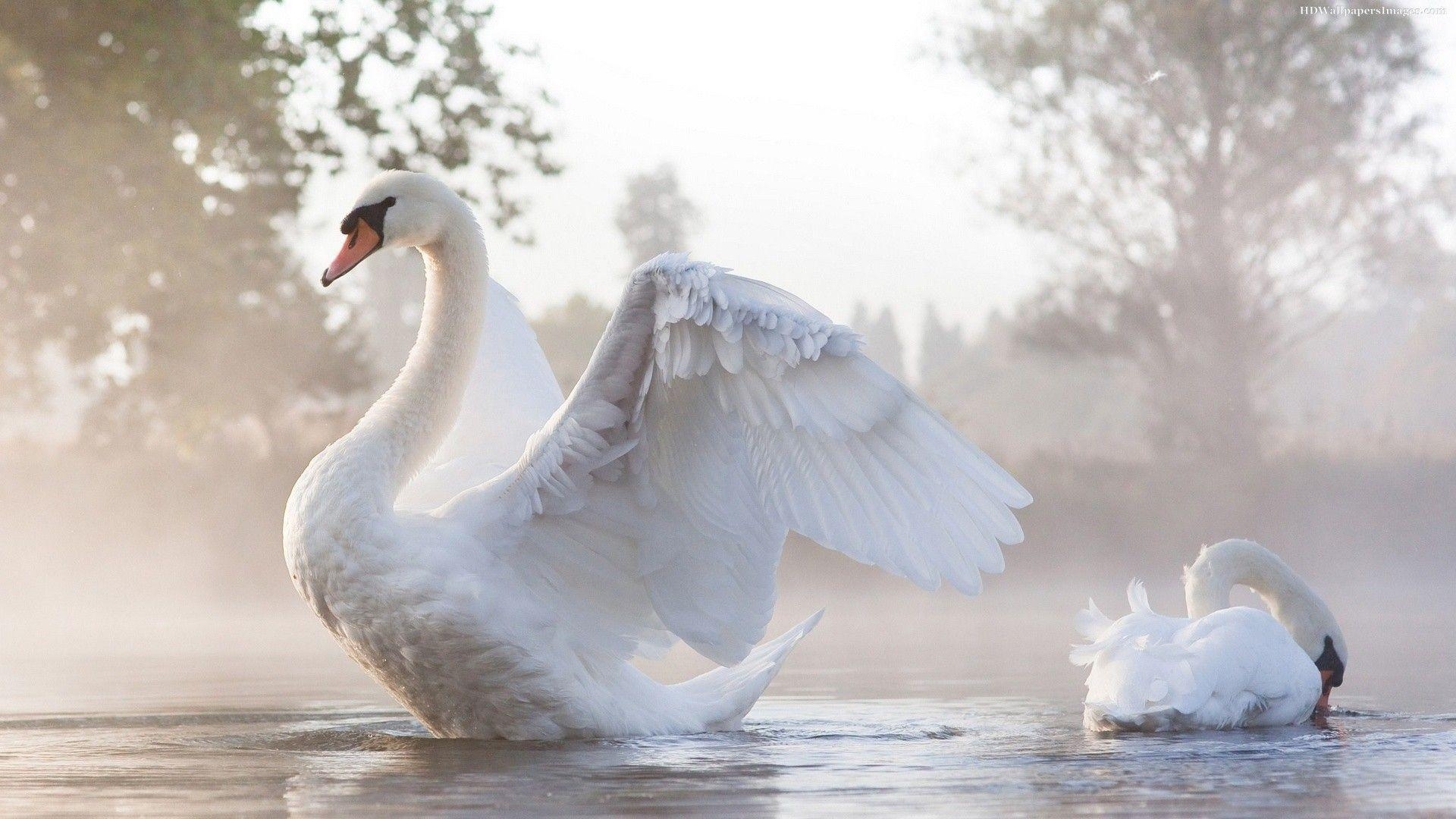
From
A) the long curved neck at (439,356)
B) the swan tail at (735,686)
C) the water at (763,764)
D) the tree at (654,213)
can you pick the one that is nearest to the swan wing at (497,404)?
the long curved neck at (439,356)

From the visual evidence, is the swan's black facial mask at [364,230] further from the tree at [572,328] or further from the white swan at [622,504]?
the tree at [572,328]

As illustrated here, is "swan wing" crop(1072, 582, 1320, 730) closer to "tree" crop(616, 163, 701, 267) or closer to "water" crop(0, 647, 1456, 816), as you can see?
"water" crop(0, 647, 1456, 816)

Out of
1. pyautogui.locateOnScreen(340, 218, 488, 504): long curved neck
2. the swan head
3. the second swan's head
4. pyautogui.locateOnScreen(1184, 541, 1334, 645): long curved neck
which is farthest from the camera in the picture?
pyautogui.locateOnScreen(1184, 541, 1334, 645): long curved neck

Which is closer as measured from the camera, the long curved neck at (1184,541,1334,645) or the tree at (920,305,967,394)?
the long curved neck at (1184,541,1334,645)

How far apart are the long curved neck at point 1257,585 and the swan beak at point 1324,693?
22cm

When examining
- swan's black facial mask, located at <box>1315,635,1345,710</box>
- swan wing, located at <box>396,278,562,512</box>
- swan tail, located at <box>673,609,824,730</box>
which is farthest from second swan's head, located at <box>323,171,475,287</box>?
swan's black facial mask, located at <box>1315,635,1345,710</box>

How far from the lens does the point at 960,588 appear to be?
4.57m

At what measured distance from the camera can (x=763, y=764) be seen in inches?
189

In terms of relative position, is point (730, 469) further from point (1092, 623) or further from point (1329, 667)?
point (1329, 667)

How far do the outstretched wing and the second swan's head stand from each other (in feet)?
3.30

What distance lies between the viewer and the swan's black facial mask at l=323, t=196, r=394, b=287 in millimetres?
5668

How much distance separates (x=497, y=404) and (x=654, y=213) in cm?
4827

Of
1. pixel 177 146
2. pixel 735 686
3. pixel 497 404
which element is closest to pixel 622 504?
pixel 735 686

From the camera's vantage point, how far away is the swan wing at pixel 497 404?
20.4 ft
